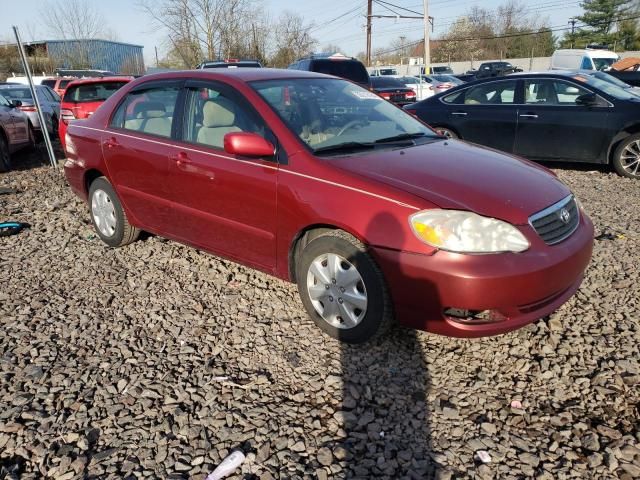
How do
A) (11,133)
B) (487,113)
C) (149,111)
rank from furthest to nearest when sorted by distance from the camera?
(11,133) → (487,113) → (149,111)

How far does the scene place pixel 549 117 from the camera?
7.70 metres

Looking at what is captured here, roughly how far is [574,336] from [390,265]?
1418 mm

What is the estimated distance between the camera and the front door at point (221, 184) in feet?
11.2

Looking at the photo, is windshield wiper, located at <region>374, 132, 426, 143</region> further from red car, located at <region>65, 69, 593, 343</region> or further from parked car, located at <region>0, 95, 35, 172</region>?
parked car, located at <region>0, 95, 35, 172</region>

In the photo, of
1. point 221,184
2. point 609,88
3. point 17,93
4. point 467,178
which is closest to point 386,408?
point 467,178

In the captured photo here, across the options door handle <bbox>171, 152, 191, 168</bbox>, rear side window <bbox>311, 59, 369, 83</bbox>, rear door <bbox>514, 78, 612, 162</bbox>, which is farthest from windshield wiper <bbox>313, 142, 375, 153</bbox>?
rear side window <bbox>311, 59, 369, 83</bbox>

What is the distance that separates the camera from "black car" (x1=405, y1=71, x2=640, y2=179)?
7.32m

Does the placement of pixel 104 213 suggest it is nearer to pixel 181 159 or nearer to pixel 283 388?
pixel 181 159

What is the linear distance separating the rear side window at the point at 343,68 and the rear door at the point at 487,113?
13.8ft

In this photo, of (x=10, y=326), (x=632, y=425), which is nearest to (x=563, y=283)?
(x=632, y=425)

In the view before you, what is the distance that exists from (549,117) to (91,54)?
142 feet

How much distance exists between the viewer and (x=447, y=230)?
2719 mm

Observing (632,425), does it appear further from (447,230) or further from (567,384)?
(447,230)

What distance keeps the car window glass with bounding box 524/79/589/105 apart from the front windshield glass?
14.8ft
